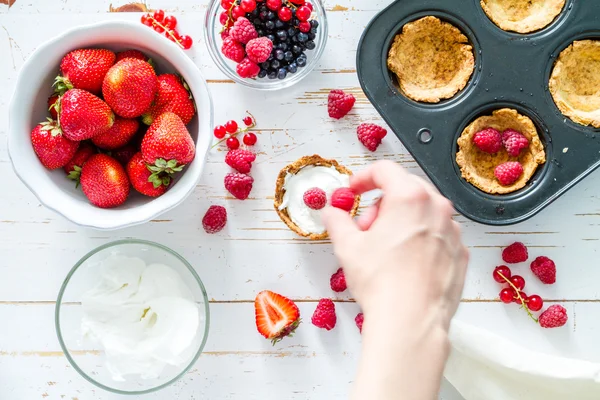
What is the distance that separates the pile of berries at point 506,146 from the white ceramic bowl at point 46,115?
2.82ft

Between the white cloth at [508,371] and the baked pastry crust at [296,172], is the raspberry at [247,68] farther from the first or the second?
the white cloth at [508,371]

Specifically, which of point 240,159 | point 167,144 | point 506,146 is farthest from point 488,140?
point 167,144

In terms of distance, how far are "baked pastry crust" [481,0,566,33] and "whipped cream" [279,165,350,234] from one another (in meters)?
0.70

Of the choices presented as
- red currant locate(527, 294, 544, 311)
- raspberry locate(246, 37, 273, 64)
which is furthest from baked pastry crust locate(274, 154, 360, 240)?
red currant locate(527, 294, 544, 311)

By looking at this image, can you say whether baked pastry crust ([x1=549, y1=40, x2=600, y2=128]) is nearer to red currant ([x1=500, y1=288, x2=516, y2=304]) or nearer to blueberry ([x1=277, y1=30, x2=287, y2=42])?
red currant ([x1=500, y1=288, x2=516, y2=304])

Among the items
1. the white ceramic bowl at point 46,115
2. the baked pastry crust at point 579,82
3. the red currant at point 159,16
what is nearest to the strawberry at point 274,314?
the white ceramic bowl at point 46,115

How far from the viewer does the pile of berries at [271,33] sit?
197 cm

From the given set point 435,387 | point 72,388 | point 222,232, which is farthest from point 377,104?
point 72,388

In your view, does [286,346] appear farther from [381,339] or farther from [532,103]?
[532,103]

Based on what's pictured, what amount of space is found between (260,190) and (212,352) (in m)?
0.57

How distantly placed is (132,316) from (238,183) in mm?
543

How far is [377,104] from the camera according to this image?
1.96 m

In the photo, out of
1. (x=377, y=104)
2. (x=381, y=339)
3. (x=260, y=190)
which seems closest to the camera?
(x=381, y=339)

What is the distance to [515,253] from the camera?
2.08 meters
